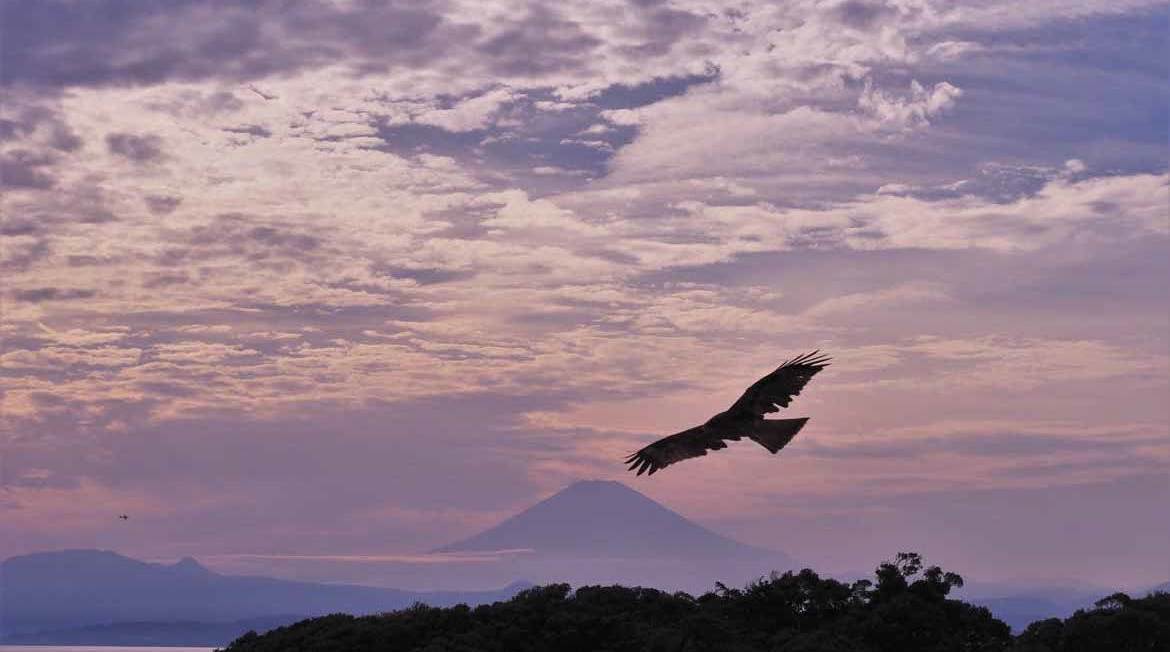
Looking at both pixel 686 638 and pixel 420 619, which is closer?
pixel 686 638

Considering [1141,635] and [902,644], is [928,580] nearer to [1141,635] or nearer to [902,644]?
[902,644]

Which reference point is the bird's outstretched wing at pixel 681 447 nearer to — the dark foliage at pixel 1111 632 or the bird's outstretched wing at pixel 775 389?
the bird's outstretched wing at pixel 775 389

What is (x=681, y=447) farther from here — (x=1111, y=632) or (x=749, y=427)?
(x=1111, y=632)

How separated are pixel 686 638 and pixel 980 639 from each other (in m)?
14.6

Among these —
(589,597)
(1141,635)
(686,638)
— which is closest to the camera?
(1141,635)

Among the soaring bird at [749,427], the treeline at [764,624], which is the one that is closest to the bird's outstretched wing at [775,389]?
the soaring bird at [749,427]

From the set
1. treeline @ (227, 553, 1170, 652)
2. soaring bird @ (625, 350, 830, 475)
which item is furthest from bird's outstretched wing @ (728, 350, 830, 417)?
treeline @ (227, 553, 1170, 652)

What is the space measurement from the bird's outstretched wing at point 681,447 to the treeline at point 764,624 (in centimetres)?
3725

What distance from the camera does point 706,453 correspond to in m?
33.1

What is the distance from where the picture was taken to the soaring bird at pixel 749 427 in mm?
30688

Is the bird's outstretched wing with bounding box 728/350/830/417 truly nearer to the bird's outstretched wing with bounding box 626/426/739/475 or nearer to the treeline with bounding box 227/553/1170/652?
the bird's outstretched wing with bounding box 626/426/739/475

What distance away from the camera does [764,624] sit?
2965 inches

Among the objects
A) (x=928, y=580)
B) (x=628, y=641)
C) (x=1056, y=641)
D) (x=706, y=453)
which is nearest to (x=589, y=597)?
(x=628, y=641)

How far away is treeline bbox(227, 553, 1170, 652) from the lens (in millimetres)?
67875
